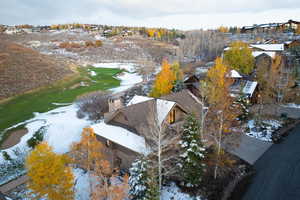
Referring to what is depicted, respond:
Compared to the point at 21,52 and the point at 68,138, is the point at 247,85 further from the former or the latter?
the point at 21,52

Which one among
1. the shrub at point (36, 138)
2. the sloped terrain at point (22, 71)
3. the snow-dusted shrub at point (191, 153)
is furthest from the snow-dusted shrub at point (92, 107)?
the sloped terrain at point (22, 71)

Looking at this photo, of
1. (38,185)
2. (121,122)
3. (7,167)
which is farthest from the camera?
(121,122)

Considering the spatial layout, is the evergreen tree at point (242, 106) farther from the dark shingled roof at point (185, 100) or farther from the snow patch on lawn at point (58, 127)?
the snow patch on lawn at point (58, 127)

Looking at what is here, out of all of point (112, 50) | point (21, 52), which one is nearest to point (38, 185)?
point (21, 52)

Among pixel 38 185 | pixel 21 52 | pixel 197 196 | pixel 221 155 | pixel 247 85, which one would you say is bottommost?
pixel 197 196

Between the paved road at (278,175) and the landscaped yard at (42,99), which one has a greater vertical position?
the landscaped yard at (42,99)

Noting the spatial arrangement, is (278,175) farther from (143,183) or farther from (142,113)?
(142,113)
